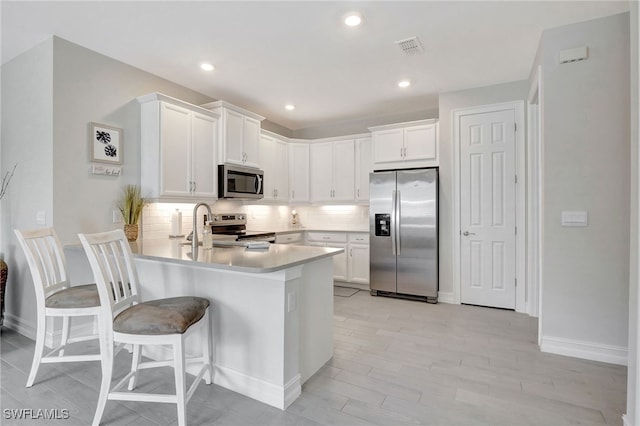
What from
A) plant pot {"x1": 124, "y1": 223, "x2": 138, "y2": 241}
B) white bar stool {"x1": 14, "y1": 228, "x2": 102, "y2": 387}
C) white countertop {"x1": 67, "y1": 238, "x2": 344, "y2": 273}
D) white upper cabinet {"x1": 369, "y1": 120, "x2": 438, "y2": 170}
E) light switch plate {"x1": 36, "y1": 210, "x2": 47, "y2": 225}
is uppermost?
white upper cabinet {"x1": 369, "y1": 120, "x2": 438, "y2": 170}

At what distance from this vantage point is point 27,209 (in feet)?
9.80

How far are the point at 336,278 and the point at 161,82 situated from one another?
3.53 meters

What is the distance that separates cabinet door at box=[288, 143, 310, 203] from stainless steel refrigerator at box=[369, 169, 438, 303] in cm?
136

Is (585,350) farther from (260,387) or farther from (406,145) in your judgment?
(406,145)

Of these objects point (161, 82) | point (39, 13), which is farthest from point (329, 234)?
point (39, 13)

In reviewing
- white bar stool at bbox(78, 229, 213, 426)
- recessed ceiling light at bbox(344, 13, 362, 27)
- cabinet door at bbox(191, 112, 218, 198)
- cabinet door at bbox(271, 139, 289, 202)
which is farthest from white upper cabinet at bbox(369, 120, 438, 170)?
white bar stool at bbox(78, 229, 213, 426)

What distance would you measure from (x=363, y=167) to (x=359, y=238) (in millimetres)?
1125

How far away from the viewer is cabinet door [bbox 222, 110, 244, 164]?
4000 millimetres

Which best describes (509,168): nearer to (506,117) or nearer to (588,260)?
(506,117)

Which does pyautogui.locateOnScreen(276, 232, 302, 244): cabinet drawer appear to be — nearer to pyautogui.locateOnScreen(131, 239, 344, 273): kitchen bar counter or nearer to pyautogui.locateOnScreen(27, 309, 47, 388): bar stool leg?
pyautogui.locateOnScreen(131, 239, 344, 273): kitchen bar counter

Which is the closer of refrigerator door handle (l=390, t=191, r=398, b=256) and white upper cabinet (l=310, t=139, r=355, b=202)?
refrigerator door handle (l=390, t=191, r=398, b=256)

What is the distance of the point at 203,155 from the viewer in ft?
12.5

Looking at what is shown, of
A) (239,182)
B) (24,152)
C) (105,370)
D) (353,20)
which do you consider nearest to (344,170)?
(239,182)

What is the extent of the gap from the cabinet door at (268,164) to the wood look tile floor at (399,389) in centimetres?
267
